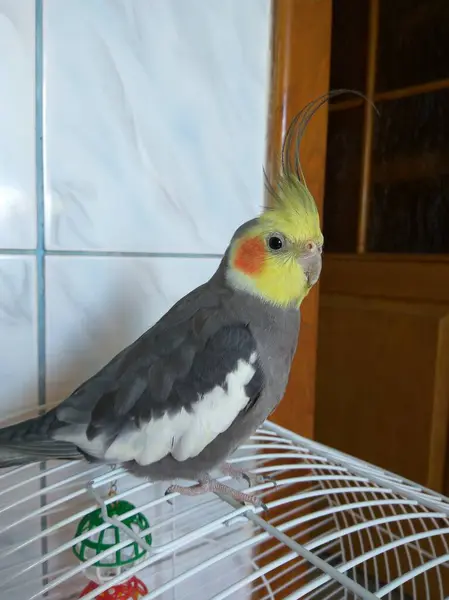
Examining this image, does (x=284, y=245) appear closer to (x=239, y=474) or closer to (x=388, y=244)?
(x=239, y=474)

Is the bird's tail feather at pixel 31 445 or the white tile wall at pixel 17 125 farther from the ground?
the white tile wall at pixel 17 125

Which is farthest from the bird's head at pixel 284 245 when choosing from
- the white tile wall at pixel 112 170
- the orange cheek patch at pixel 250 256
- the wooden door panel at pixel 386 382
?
the wooden door panel at pixel 386 382

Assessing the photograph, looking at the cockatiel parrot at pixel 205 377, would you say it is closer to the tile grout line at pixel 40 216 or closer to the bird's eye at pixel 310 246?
the bird's eye at pixel 310 246

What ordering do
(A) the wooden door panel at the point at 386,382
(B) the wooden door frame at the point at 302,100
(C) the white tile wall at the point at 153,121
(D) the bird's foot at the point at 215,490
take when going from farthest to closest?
(A) the wooden door panel at the point at 386,382
(B) the wooden door frame at the point at 302,100
(C) the white tile wall at the point at 153,121
(D) the bird's foot at the point at 215,490

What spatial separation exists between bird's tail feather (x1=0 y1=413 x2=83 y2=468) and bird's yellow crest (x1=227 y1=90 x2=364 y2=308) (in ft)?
0.92

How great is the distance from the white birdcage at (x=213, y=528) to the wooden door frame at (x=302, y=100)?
5.2 inches

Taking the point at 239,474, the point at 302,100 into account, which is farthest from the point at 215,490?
the point at 302,100

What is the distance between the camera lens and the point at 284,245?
0.62 metres

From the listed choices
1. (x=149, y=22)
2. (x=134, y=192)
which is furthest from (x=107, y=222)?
(x=149, y=22)

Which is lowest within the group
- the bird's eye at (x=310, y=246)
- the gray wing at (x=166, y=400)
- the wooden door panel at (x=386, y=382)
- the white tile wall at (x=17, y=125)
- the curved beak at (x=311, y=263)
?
the wooden door panel at (x=386, y=382)

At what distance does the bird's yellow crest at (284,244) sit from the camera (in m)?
0.62

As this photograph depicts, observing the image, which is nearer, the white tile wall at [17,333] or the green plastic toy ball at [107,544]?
the green plastic toy ball at [107,544]

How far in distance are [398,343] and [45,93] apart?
44.0 inches

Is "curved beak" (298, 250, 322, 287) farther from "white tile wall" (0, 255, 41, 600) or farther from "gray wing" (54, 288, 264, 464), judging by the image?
"white tile wall" (0, 255, 41, 600)
